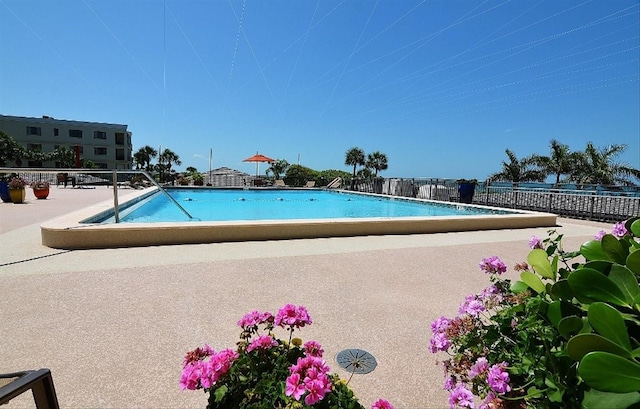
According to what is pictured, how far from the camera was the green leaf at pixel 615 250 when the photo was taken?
0.91 metres

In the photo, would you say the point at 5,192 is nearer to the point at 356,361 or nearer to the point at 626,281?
the point at 356,361

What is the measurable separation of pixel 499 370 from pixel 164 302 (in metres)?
2.75

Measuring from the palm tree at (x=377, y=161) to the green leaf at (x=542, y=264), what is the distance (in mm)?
35957

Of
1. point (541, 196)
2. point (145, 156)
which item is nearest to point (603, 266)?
point (541, 196)

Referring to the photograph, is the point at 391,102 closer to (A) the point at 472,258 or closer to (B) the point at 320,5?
(B) the point at 320,5

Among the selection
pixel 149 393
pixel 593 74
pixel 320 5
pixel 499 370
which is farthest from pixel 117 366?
pixel 593 74

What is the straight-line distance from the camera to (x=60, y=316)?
2.55 meters

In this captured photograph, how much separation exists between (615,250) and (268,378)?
3.64ft

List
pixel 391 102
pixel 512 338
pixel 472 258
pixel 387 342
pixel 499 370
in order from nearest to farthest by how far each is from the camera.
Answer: pixel 499 370 → pixel 512 338 → pixel 387 342 → pixel 472 258 → pixel 391 102

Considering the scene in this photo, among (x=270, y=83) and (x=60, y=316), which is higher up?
(x=270, y=83)

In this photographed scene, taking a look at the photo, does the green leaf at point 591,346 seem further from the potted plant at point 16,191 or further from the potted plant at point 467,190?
the potted plant at point 16,191

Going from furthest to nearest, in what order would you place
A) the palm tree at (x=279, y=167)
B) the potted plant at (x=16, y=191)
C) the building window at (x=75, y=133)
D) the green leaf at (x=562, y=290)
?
the building window at (x=75, y=133) < the palm tree at (x=279, y=167) < the potted plant at (x=16, y=191) < the green leaf at (x=562, y=290)

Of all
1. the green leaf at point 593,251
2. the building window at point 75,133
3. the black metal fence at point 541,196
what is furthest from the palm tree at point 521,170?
the building window at point 75,133

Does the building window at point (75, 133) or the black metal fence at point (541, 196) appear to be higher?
the building window at point (75, 133)
